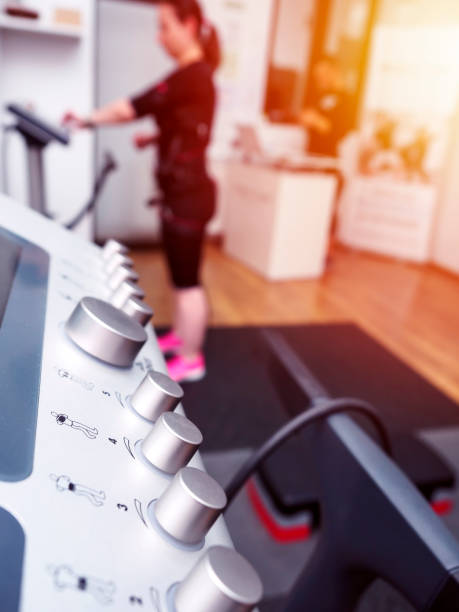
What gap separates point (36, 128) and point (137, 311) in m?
1.12

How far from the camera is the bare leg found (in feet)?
6.86

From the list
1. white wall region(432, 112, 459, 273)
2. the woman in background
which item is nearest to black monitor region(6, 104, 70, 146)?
the woman in background

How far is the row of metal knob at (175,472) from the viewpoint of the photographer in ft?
0.76

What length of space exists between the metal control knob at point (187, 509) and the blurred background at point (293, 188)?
115cm

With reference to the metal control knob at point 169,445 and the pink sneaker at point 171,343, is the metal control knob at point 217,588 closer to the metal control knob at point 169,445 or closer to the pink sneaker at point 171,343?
the metal control knob at point 169,445

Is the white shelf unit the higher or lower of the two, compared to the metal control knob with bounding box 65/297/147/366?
higher

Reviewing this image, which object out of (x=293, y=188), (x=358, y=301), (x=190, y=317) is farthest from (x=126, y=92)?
(x=190, y=317)

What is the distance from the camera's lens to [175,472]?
1.04 ft

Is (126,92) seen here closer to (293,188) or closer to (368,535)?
(293,188)

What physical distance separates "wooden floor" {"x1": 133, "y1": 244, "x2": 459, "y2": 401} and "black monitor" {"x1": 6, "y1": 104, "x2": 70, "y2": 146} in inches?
55.3

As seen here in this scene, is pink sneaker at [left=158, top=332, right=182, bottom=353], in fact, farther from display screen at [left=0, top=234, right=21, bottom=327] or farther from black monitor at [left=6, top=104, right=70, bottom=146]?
display screen at [left=0, top=234, right=21, bottom=327]

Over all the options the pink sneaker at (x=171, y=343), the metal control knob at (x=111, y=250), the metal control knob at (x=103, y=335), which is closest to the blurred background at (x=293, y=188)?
the pink sneaker at (x=171, y=343)

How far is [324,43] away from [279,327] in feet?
9.74

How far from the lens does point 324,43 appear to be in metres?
4.71
